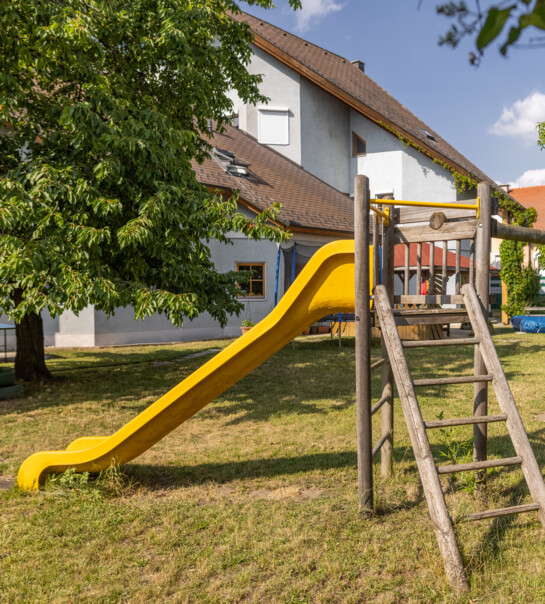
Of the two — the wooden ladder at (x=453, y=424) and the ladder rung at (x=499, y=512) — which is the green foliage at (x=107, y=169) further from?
the ladder rung at (x=499, y=512)

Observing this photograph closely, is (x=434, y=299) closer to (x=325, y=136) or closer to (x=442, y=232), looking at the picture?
(x=442, y=232)

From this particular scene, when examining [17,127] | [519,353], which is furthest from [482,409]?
[519,353]

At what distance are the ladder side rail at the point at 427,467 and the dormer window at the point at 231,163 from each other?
15.1 meters

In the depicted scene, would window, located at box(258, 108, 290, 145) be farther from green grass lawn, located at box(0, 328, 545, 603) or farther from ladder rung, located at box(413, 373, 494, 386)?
ladder rung, located at box(413, 373, 494, 386)

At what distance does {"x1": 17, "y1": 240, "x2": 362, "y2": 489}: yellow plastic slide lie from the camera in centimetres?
419

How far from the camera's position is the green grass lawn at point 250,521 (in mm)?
2975

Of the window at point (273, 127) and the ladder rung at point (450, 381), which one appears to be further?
the window at point (273, 127)

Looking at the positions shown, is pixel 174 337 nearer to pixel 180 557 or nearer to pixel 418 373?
pixel 418 373

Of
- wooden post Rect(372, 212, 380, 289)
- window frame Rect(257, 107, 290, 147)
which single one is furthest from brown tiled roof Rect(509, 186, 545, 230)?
wooden post Rect(372, 212, 380, 289)

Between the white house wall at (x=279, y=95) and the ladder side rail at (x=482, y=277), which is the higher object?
the white house wall at (x=279, y=95)

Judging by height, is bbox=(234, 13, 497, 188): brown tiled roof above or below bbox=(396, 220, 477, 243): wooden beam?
above

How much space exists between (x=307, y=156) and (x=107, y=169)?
16634 millimetres

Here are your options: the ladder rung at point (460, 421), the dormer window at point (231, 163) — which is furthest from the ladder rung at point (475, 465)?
the dormer window at point (231, 163)

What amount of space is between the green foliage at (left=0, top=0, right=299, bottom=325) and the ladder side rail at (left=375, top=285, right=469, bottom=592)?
3380 mm
